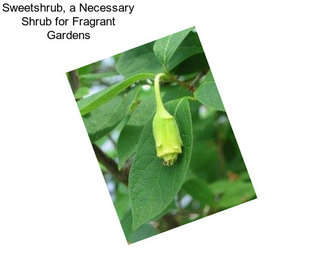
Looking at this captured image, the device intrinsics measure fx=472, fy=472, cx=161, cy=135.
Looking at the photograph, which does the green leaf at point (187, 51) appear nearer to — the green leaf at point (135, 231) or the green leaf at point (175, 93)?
the green leaf at point (175, 93)

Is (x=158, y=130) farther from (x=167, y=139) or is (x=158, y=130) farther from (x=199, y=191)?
(x=199, y=191)

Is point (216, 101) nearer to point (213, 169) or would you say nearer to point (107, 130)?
point (107, 130)

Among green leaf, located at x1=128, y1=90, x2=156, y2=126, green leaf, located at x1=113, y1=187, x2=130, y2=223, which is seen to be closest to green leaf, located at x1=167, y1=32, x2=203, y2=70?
green leaf, located at x1=128, y1=90, x2=156, y2=126

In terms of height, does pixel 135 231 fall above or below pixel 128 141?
below

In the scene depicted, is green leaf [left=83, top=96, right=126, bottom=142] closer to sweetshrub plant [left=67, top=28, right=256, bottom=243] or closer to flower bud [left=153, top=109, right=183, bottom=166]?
sweetshrub plant [left=67, top=28, right=256, bottom=243]

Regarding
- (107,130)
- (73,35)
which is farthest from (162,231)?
(73,35)

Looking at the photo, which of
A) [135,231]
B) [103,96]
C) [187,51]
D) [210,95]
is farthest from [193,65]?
[135,231]
